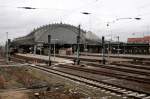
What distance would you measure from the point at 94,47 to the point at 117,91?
9394 cm

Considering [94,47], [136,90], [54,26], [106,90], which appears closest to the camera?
[136,90]

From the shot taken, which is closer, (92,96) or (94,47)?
(92,96)

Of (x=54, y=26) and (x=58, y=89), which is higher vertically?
(x=54, y=26)

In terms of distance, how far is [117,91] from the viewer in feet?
65.5

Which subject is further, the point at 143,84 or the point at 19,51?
the point at 19,51

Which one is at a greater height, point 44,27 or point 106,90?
point 44,27

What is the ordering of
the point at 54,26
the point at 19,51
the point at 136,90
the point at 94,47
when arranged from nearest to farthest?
the point at 136,90 → the point at 19,51 → the point at 94,47 → the point at 54,26

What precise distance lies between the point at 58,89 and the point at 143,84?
7.69 m

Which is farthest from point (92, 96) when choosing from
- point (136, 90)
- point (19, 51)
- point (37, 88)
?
point (19, 51)

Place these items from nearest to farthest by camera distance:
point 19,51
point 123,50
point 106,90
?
point 106,90 → point 123,50 → point 19,51

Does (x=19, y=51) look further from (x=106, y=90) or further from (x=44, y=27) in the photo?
(x=106, y=90)

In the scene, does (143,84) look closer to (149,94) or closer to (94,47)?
(149,94)

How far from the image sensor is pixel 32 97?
18000 mm

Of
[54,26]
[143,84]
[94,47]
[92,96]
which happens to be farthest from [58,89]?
[54,26]
